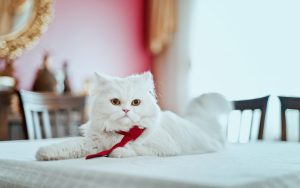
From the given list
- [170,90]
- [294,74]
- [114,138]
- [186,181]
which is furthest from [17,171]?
[170,90]

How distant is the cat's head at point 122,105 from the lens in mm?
1085

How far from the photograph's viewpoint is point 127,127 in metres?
1.09

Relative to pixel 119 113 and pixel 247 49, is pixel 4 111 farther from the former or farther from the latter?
pixel 247 49

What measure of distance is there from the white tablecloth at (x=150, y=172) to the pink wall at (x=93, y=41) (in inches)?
98.5

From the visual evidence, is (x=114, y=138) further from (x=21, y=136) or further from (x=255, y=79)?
(x=255, y=79)

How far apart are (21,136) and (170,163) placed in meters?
2.29

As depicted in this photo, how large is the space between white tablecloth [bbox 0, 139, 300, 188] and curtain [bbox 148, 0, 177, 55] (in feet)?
10.6

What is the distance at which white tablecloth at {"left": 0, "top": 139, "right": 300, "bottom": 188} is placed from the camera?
0.70 m

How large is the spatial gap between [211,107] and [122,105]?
16.8 inches

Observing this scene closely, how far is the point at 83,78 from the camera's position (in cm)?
381

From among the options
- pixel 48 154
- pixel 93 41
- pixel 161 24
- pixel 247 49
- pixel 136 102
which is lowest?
pixel 48 154

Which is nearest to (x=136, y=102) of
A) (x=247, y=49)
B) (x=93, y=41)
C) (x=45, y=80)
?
(x=45, y=80)

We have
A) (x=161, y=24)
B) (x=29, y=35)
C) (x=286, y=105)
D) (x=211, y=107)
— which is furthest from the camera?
(x=161, y=24)

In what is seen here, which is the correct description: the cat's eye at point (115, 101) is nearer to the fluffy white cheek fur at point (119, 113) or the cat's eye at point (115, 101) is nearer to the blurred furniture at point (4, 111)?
the fluffy white cheek fur at point (119, 113)
